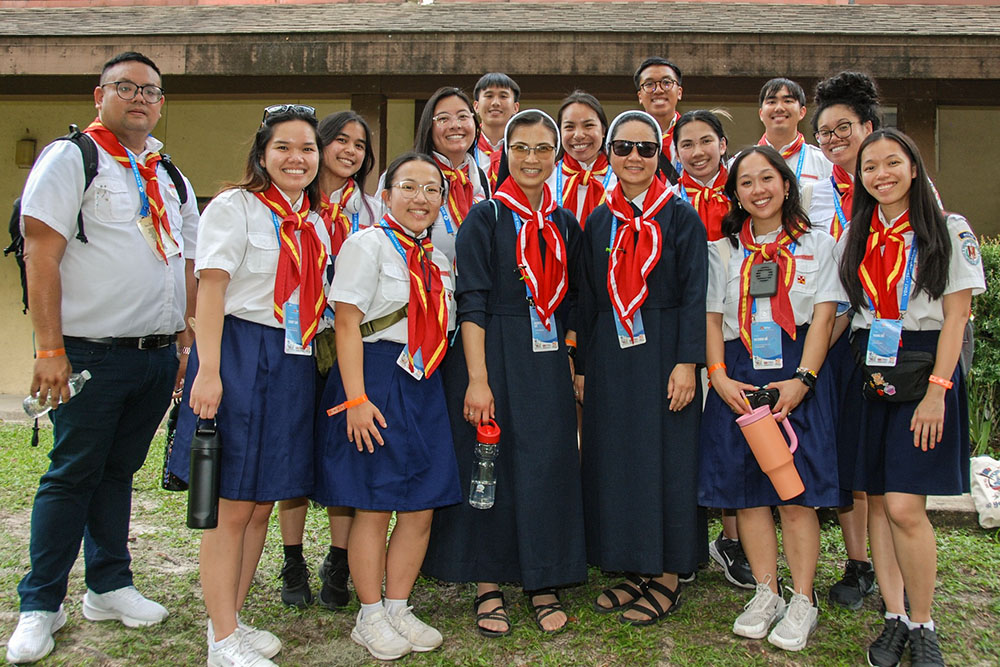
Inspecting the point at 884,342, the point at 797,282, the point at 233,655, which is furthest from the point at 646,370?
the point at 233,655

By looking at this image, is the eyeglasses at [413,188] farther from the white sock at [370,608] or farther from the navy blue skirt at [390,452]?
the white sock at [370,608]

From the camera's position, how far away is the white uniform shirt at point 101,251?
3000 millimetres

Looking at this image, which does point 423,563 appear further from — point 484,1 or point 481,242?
point 484,1

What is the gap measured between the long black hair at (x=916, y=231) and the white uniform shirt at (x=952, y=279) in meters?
0.03

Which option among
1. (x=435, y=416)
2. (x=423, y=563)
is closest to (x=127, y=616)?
(x=423, y=563)

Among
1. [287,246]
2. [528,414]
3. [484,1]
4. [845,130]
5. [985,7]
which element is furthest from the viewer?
[484,1]

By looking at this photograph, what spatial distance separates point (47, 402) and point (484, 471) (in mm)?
1687

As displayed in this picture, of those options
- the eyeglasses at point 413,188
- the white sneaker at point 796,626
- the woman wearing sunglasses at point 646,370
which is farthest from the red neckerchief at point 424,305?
the white sneaker at point 796,626

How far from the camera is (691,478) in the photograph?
3283 millimetres

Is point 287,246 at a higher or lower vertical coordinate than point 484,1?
lower

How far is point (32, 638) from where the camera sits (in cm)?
303

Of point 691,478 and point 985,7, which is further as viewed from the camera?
point 985,7

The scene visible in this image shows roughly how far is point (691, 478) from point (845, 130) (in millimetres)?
1855

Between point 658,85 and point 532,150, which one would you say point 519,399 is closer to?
point 532,150
